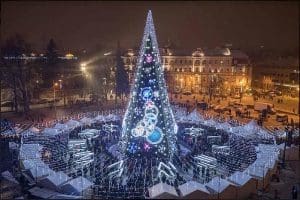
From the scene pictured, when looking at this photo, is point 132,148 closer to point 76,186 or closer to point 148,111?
point 148,111

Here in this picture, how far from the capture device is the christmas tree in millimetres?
21953

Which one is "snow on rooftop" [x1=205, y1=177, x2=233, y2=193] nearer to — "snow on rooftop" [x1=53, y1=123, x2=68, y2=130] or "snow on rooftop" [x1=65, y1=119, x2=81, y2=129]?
"snow on rooftop" [x1=53, y1=123, x2=68, y2=130]

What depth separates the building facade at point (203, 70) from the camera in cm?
7275

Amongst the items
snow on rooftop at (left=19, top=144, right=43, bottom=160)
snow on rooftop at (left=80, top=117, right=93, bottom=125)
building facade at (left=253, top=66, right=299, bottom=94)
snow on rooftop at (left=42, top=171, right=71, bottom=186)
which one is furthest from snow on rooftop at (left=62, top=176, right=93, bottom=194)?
building facade at (left=253, top=66, right=299, bottom=94)

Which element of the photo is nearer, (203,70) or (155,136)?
(155,136)

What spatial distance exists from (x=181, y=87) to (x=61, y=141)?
159 feet

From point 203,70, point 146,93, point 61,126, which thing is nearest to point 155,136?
point 146,93

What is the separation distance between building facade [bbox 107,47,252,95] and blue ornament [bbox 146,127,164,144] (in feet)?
160

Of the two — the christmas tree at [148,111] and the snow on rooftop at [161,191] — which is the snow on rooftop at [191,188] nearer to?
the snow on rooftop at [161,191]

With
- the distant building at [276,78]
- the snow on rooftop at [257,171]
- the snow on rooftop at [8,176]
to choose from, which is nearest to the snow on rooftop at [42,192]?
the snow on rooftop at [8,176]

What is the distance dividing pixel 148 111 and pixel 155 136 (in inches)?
64.0

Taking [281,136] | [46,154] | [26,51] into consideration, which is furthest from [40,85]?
[281,136]

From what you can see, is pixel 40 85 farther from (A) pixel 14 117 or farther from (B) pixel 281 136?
(B) pixel 281 136

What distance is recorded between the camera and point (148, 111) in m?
22.1
